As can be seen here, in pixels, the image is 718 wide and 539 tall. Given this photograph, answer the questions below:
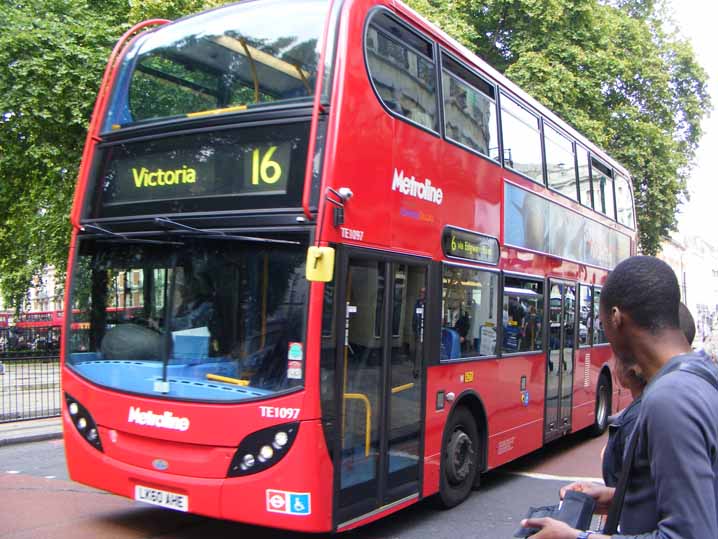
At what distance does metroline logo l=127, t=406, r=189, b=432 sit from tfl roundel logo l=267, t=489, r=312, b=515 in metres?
0.85

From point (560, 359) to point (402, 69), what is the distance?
5.38 meters

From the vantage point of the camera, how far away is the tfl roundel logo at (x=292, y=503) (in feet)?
15.8

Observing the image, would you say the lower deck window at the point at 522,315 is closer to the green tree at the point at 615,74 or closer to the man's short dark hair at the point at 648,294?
the man's short dark hair at the point at 648,294

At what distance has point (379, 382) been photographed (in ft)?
18.7

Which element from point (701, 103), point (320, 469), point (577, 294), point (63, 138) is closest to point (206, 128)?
point (320, 469)

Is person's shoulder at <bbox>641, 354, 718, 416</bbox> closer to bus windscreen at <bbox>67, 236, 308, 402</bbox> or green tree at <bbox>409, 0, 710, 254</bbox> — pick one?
bus windscreen at <bbox>67, 236, 308, 402</bbox>

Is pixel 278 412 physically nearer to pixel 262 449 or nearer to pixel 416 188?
pixel 262 449

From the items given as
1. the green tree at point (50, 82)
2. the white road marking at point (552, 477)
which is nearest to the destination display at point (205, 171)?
the white road marking at point (552, 477)

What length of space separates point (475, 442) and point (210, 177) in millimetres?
3944

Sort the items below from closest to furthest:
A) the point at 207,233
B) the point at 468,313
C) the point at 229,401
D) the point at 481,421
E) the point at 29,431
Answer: the point at 229,401 < the point at 207,233 < the point at 468,313 < the point at 481,421 < the point at 29,431

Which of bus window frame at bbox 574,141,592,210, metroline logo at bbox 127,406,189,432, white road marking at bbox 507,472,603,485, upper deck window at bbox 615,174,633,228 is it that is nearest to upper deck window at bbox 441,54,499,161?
bus window frame at bbox 574,141,592,210

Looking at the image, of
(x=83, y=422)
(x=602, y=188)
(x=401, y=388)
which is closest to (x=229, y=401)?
(x=83, y=422)

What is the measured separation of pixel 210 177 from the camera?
18.0ft

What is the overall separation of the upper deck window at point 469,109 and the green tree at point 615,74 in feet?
39.0
